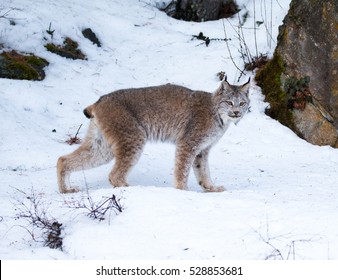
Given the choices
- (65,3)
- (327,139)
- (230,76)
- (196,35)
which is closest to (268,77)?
(230,76)

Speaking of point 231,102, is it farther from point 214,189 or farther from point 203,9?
point 203,9

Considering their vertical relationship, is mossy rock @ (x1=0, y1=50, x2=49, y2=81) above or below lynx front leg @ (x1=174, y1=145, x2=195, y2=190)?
below

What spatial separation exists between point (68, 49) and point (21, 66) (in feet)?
5.06

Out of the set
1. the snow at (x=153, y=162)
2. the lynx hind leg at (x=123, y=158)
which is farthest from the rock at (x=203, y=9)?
the lynx hind leg at (x=123, y=158)

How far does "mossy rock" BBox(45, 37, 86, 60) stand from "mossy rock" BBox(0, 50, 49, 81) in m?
0.56

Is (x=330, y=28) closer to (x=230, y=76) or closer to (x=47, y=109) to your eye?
(x=230, y=76)

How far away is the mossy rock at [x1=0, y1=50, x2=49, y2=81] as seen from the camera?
36.5 feet

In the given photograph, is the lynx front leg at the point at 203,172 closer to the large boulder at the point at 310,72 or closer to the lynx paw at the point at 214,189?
the lynx paw at the point at 214,189

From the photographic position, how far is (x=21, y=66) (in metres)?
11.2

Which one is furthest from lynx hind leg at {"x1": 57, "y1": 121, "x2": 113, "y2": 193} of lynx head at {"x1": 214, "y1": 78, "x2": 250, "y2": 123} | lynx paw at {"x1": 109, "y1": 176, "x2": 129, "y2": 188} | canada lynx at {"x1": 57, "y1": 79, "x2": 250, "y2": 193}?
lynx head at {"x1": 214, "y1": 78, "x2": 250, "y2": 123}

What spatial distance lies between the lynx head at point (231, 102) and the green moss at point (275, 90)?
2.80 metres

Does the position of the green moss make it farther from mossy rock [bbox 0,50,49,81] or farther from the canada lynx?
mossy rock [bbox 0,50,49,81]

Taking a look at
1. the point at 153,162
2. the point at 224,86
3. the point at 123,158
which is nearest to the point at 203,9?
the point at 153,162

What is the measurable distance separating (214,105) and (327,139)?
3.00 metres
